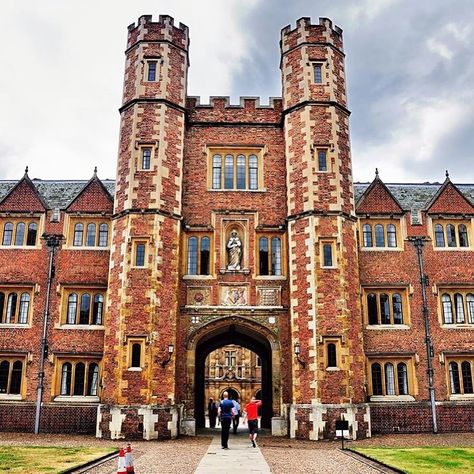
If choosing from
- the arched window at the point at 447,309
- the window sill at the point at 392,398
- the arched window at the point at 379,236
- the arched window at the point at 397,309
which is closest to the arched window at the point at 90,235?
the arched window at the point at 379,236

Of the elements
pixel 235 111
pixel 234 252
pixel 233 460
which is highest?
pixel 235 111

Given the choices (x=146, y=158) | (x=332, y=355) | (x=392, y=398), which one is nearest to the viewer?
(x=332, y=355)

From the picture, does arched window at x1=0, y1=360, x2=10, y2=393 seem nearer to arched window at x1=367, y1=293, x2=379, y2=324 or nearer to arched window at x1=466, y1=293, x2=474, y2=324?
arched window at x1=367, y1=293, x2=379, y2=324

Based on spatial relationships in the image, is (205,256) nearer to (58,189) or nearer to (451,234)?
(58,189)

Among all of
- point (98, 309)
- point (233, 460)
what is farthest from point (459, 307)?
point (98, 309)

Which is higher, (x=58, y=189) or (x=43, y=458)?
(x=58, y=189)

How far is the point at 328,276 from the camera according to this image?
21.4 meters

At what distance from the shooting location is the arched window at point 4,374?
74.0 feet

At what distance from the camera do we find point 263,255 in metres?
23.4

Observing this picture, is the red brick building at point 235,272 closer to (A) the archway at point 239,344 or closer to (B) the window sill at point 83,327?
(B) the window sill at point 83,327

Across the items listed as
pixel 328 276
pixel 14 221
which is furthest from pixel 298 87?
pixel 14 221

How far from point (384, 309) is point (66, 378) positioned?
14.0 metres

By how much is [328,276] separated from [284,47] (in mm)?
11730

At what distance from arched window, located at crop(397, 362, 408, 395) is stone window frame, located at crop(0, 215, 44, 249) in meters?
16.8
